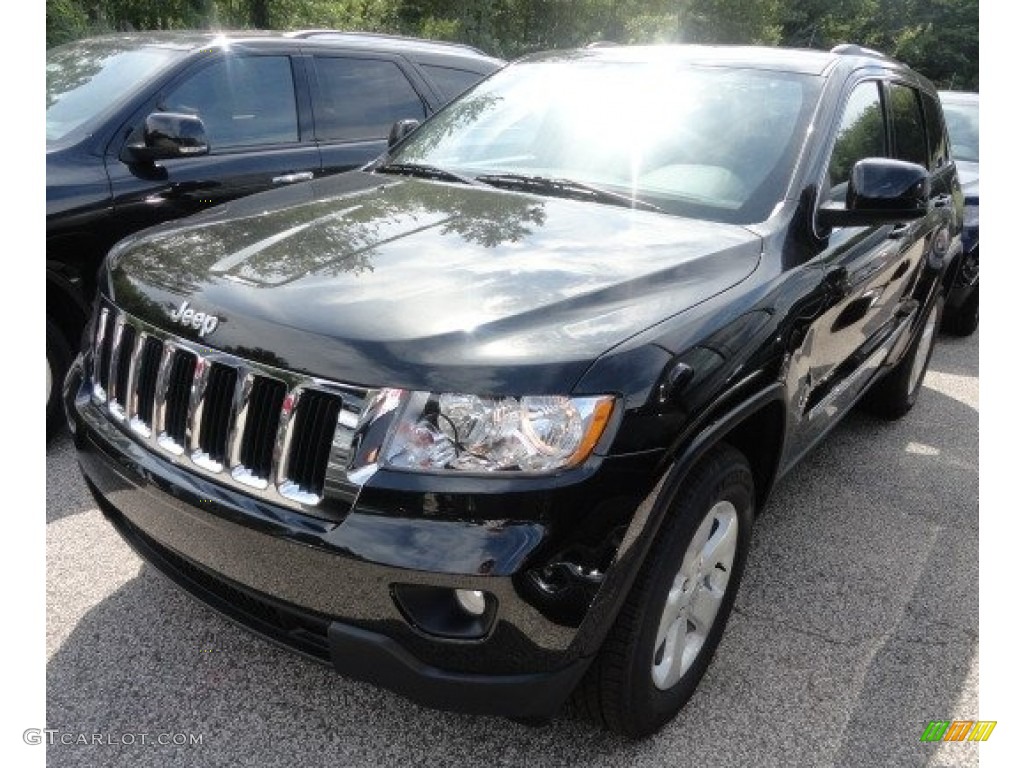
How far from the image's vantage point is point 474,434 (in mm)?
1794

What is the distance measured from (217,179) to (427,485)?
3.04 meters

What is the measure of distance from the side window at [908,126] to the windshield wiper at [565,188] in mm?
1689

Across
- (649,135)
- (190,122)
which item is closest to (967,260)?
(649,135)

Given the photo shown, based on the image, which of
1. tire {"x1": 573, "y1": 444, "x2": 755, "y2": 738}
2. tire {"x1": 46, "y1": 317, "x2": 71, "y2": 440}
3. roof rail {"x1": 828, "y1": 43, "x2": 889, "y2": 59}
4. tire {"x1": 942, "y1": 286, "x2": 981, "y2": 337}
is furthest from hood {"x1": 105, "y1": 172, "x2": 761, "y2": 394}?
tire {"x1": 942, "y1": 286, "x2": 981, "y2": 337}

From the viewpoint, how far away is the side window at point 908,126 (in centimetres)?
384

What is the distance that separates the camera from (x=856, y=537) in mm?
3512

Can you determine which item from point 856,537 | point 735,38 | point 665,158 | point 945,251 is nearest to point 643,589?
point 665,158

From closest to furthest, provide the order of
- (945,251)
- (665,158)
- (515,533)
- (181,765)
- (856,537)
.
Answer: (515,533) → (181,765) → (665,158) → (856,537) → (945,251)

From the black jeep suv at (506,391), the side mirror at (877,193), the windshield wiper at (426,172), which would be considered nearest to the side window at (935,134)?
the black jeep suv at (506,391)

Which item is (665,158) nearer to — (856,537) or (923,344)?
(856,537)

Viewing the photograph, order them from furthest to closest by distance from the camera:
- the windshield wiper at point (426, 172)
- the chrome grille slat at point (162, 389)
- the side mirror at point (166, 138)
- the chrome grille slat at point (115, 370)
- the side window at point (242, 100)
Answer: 1. the side window at point (242, 100)
2. the side mirror at point (166, 138)
3. the windshield wiper at point (426, 172)
4. the chrome grille slat at point (115, 370)
5. the chrome grille slat at point (162, 389)

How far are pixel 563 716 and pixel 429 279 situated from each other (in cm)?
122

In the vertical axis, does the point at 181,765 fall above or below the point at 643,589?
below

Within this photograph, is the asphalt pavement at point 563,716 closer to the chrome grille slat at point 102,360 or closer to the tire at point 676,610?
the tire at point 676,610
